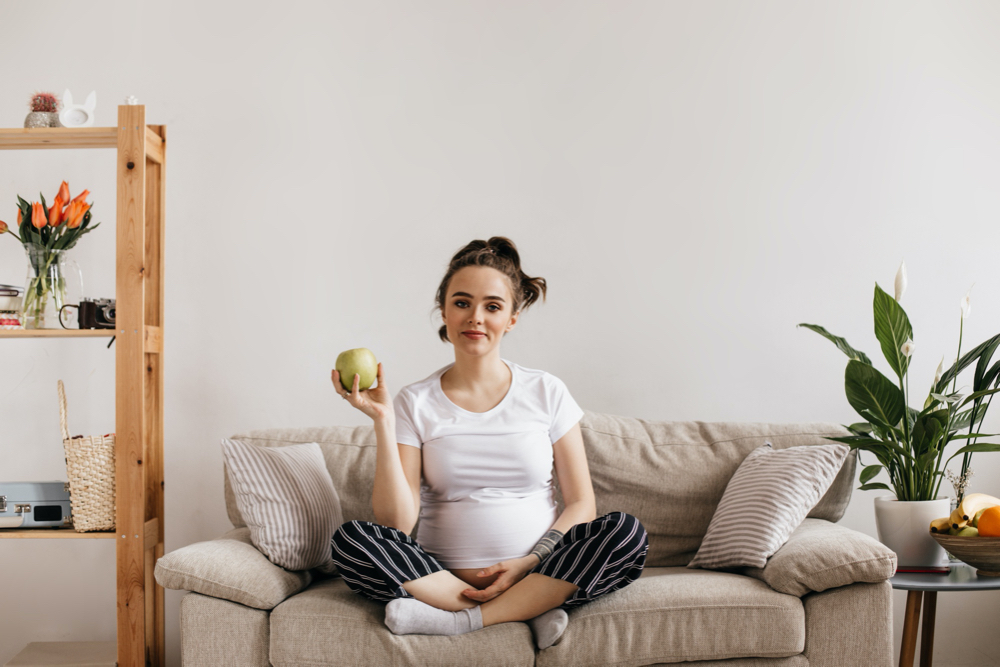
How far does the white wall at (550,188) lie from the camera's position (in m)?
2.45

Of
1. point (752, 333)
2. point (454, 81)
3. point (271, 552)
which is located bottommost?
point (271, 552)

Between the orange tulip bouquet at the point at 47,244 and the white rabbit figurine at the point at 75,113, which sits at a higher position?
the white rabbit figurine at the point at 75,113

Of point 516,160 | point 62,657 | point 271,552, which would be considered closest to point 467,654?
point 271,552

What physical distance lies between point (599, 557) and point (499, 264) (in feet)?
2.39

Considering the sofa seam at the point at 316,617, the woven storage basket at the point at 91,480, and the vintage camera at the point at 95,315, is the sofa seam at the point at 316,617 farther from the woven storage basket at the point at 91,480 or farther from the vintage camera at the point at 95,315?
the vintage camera at the point at 95,315

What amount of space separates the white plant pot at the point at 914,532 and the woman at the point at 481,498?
77cm

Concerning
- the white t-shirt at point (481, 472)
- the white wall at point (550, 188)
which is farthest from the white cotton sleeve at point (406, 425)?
the white wall at point (550, 188)

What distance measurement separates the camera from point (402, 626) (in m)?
1.47

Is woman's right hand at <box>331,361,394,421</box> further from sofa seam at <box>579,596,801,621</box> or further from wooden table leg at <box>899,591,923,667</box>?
wooden table leg at <box>899,591,923,667</box>

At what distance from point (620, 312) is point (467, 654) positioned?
130 centimetres

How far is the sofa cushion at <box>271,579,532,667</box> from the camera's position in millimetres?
1465

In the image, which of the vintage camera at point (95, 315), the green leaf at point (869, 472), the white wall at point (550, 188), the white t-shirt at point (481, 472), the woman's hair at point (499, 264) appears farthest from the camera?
the white wall at point (550, 188)

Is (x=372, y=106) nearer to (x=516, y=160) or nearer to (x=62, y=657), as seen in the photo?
(x=516, y=160)

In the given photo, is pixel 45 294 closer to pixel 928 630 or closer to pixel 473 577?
pixel 473 577
